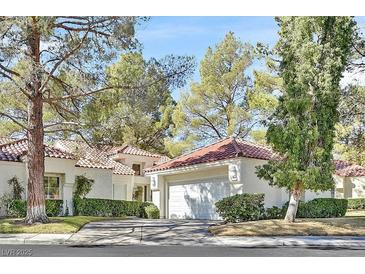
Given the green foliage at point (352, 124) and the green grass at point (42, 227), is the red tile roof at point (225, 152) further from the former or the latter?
the green grass at point (42, 227)

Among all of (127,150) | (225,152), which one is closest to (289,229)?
(225,152)

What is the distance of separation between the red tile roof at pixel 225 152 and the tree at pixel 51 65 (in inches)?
144

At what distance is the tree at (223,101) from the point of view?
14453 millimetres

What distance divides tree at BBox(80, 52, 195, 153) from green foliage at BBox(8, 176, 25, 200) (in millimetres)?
3591

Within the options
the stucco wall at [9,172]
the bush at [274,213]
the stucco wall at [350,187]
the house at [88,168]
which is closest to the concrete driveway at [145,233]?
the bush at [274,213]

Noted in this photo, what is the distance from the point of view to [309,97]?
47.2 feet

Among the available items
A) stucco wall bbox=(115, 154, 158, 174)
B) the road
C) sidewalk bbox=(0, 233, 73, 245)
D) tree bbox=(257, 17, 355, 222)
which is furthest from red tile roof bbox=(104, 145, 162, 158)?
the road

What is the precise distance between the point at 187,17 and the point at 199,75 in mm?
2686

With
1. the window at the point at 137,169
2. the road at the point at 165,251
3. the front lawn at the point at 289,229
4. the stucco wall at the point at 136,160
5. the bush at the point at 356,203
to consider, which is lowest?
the road at the point at 165,251

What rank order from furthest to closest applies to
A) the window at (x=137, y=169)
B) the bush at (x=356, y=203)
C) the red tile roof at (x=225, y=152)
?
the bush at (x=356, y=203)
the window at (x=137, y=169)
the red tile roof at (x=225, y=152)

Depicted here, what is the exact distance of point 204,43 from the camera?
43.2 feet

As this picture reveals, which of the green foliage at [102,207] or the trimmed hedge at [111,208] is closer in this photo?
the trimmed hedge at [111,208]
